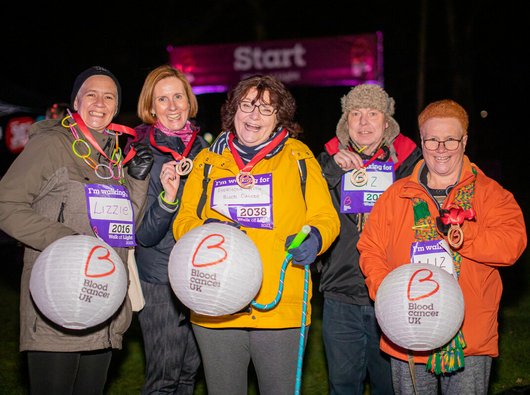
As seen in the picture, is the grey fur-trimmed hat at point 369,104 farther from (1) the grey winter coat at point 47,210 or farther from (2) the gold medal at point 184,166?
(1) the grey winter coat at point 47,210

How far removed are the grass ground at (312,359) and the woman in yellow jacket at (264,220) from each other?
1396 millimetres

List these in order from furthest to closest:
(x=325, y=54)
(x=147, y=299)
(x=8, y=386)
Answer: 1. (x=325, y=54)
2. (x=8, y=386)
3. (x=147, y=299)

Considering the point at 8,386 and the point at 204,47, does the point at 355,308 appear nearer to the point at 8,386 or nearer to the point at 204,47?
the point at 8,386

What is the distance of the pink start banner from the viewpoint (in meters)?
14.2

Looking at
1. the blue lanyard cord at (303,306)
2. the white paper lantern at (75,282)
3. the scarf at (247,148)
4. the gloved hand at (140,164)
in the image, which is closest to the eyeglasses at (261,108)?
the scarf at (247,148)

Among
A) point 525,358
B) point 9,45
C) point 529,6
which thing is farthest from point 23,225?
point 529,6

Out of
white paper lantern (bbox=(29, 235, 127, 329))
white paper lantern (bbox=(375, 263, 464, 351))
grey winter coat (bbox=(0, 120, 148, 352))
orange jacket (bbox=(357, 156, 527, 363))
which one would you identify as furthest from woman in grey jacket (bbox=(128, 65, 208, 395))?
white paper lantern (bbox=(375, 263, 464, 351))

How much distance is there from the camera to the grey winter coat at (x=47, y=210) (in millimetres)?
3182

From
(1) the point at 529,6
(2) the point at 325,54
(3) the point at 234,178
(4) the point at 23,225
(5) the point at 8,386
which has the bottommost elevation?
(5) the point at 8,386

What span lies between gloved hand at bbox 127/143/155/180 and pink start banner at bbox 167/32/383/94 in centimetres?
1119

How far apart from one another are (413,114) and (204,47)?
11.9m

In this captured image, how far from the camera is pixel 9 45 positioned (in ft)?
54.8

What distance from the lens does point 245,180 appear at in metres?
3.26

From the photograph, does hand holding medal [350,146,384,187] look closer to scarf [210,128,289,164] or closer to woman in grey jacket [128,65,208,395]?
scarf [210,128,289,164]
